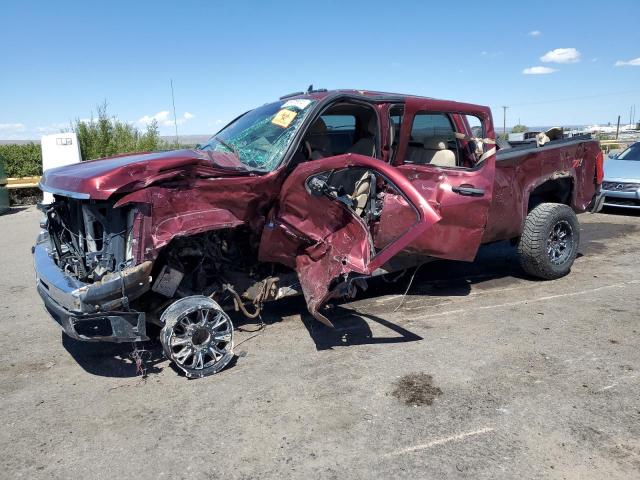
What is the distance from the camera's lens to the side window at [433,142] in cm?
518

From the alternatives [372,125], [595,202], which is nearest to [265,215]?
[372,125]

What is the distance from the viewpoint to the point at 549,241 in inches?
237

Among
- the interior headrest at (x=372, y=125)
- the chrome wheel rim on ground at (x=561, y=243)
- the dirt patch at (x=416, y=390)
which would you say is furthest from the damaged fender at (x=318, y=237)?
the chrome wheel rim on ground at (x=561, y=243)

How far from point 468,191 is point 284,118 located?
182 cm

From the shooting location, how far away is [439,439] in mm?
3018

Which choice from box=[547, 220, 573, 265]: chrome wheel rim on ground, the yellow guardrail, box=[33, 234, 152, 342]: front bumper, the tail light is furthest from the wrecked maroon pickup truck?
the yellow guardrail

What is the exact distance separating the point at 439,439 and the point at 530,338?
1839 millimetres

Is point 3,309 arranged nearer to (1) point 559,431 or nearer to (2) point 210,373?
(2) point 210,373

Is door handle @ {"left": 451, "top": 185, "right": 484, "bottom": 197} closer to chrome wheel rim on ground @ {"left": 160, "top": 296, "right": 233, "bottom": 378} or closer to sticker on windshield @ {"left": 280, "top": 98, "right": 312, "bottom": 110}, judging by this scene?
sticker on windshield @ {"left": 280, "top": 98, "right": 312, "bottom": 110}

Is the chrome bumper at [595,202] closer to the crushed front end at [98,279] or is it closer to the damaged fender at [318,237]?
the damaged fender at [318,237]

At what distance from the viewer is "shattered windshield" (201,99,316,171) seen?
450cm

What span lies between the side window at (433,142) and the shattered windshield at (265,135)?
116cm

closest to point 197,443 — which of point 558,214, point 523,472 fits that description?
point 523,472

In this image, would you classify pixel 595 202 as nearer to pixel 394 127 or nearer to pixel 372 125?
pixel 394 127
